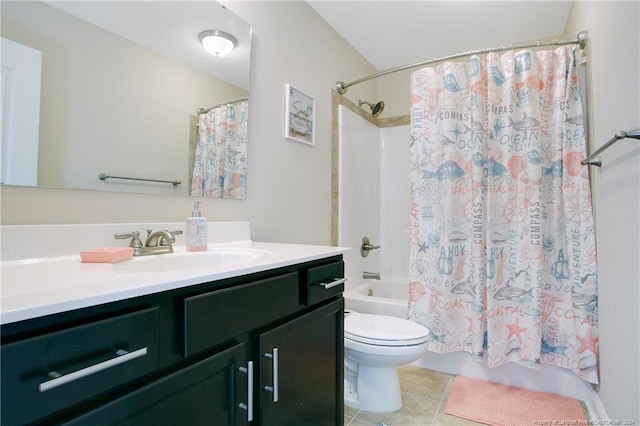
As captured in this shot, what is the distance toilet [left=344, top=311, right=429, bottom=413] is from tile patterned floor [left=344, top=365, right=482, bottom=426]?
0.16 ft

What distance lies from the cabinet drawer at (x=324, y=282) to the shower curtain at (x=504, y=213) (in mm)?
943

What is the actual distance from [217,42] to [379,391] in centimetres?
178

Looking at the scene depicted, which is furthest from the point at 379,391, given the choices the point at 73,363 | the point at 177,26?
the point at 177,26

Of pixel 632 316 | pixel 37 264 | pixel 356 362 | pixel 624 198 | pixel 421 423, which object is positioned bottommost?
pixel 421 423

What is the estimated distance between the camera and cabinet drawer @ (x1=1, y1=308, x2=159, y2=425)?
17.9 inches

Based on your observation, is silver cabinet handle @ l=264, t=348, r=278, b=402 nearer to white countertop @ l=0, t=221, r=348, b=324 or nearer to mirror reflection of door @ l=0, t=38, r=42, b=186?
white countertop @ l=0, t=221, r=348, b=324

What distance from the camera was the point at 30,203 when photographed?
0.93m

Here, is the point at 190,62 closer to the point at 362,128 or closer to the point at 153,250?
the point at 153,250

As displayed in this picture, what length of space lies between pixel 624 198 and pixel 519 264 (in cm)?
67

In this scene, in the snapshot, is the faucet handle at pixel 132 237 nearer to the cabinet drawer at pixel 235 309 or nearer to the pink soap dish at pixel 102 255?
the pink soap dish at pixel 102 255

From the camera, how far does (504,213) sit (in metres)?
1.86

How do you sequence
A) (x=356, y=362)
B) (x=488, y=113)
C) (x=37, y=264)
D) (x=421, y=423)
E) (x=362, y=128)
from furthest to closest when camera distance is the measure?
1. (x=362, y=128)
2. (x=488, y=113)
3. (x=356, y=362)
4. (x=421, y=423)
5. (x=37, y=264)

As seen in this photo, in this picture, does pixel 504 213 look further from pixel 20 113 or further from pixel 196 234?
pixel 20 113

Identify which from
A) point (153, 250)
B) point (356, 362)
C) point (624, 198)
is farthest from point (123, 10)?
point (624, 198)
